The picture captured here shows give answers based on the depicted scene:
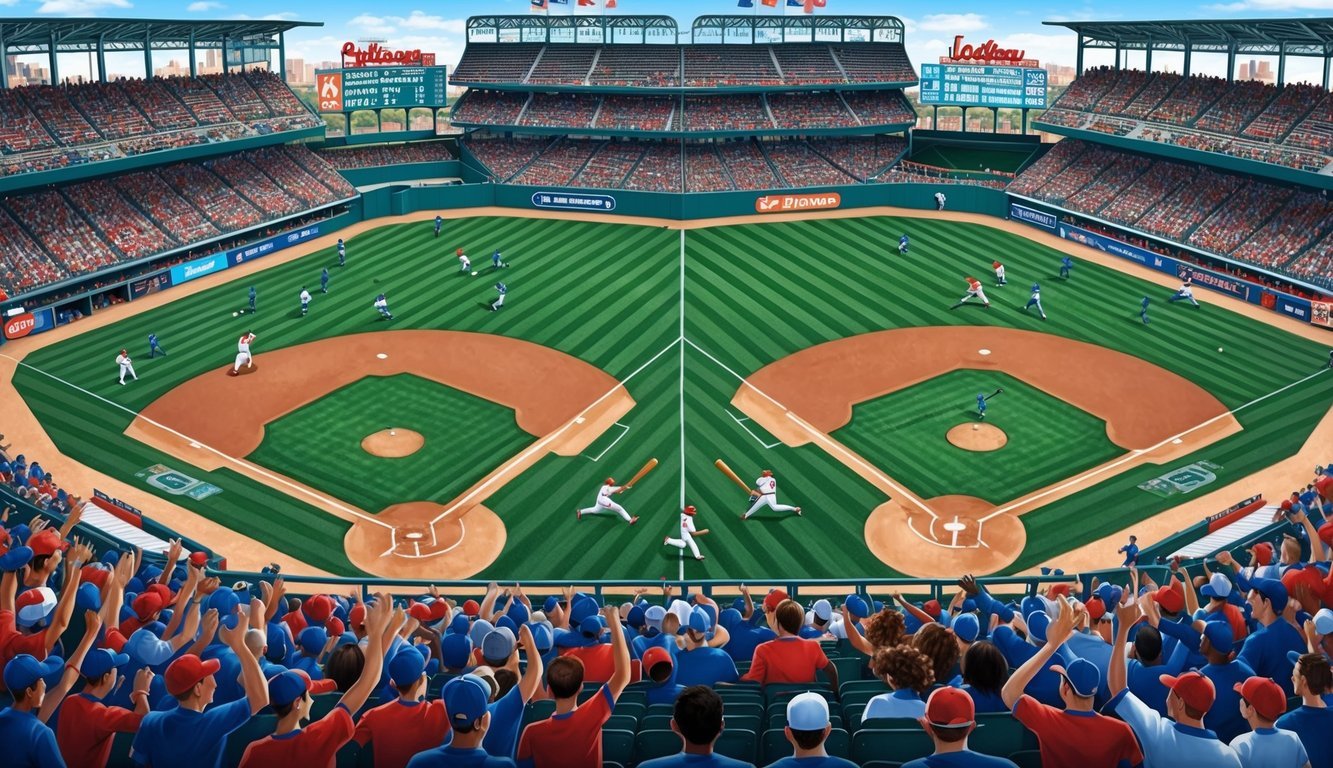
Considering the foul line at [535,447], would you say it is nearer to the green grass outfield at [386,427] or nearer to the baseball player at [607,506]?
the green grass outfield at [386,427]

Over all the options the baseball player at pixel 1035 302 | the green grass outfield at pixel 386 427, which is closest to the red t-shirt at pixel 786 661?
the green grass outfield at pixel 386 427

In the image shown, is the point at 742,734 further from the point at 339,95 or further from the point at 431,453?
the point at 339,95

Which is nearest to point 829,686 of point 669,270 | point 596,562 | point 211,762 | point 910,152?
point 211,762

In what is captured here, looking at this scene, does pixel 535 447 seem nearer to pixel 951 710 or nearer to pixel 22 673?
Result: pixel 22 673

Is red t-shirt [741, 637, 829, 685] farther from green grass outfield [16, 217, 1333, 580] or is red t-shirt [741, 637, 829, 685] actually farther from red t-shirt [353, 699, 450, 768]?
green grass outfield [16, 217, 1333, 580]

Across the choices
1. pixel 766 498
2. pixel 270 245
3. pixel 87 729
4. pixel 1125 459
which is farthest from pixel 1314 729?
pixel 270 245

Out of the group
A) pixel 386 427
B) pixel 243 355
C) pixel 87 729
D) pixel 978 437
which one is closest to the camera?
pixel 87 729
